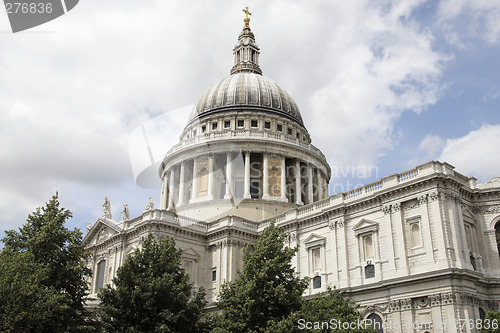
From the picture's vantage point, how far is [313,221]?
143ft

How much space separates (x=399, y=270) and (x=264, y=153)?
90.5ft

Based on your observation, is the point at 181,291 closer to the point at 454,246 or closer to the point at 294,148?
the point at 454,246

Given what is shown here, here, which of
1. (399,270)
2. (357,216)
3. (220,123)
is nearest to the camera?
(399,270)

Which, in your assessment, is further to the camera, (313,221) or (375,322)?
(313,221)

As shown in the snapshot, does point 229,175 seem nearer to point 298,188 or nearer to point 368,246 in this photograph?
point 298,188

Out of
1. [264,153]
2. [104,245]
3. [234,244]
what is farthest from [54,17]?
[264,153]

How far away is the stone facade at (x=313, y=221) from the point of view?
1362 inches

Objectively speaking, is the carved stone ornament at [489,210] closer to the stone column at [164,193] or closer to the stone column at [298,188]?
the stone column at [298,188]

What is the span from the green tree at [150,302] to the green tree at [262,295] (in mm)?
2374

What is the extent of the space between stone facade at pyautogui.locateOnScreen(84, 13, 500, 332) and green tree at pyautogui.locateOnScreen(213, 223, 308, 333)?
28.8 feet

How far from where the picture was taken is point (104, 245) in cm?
5106

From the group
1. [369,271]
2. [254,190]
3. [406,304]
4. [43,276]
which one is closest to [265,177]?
[254,190]

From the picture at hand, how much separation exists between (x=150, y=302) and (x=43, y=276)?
639 cm

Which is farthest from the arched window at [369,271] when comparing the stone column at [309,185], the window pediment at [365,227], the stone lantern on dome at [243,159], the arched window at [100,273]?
the arched window at [100,273]
